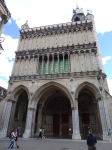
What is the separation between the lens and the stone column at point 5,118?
1383 centimetres

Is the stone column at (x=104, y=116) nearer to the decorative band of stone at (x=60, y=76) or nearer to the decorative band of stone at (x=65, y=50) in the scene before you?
the decorative band of stone at (x=60, y=76)

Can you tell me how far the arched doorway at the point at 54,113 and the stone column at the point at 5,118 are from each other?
4243mm

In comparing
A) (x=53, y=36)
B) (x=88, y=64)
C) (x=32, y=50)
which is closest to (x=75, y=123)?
(x=88, y=64)

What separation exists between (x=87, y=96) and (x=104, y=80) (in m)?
4.17

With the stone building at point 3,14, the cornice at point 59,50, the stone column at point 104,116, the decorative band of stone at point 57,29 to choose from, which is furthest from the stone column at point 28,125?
the decorative band of stone at point 57,29

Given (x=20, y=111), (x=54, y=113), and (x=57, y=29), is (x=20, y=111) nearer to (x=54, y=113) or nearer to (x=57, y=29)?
(x=54, y=113)

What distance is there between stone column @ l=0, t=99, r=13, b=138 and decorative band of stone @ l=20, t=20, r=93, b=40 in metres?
12.9

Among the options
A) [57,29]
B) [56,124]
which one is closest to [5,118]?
[56,124]

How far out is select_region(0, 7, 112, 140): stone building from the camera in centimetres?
1420

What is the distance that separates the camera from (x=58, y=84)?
1519 cm

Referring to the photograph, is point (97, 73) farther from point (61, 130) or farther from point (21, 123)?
point (21, 123)

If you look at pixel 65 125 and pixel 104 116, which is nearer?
pixel 104 116

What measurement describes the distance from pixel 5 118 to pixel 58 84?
848 centimetres

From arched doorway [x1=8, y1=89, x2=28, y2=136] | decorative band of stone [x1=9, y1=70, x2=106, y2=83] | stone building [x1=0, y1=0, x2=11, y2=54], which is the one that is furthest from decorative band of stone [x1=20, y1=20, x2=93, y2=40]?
stone building [x1=0, y1=0, x2=11, y2=54]
